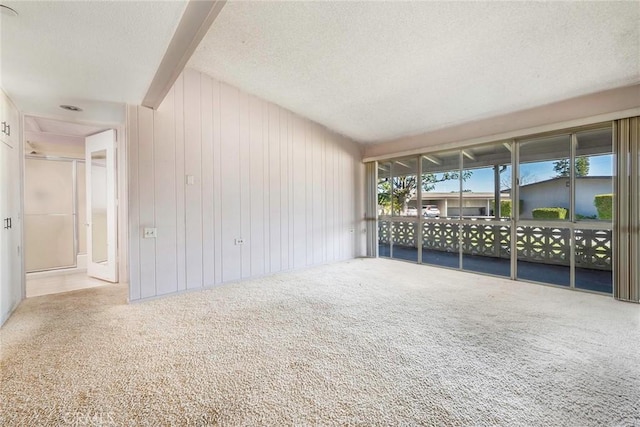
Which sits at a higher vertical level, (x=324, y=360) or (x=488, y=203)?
(x=488, y=203)

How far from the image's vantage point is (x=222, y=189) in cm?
413

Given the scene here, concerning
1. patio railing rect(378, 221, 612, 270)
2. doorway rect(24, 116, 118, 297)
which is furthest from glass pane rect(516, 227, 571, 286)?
doorway rect(24, 116, 118, 297)

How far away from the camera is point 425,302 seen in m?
3.32

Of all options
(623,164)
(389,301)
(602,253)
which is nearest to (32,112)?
(389,301)

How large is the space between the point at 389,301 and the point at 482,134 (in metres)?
3.15

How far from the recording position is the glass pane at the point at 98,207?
4600 millimetres

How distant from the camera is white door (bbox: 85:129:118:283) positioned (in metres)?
4.43

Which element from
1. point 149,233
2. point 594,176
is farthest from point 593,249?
point 149,233

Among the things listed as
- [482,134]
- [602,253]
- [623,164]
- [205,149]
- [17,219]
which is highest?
[482,134]

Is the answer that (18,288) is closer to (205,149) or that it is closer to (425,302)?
(205,149)

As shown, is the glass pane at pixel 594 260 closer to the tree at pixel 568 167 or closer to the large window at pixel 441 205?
the tree at pixel 568 167

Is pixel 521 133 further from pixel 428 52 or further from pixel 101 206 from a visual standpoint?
pixel 101 206

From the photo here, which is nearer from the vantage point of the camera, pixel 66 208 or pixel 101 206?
pixel 101 206

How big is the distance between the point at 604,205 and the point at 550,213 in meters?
0.56
